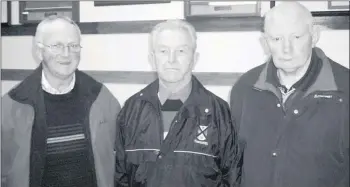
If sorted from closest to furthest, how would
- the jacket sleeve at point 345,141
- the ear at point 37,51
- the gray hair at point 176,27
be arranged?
the jacket sleeve at point 345,141
the gray hair at point 176,27
the ear at point 37,51

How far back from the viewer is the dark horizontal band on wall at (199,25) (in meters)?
1.07

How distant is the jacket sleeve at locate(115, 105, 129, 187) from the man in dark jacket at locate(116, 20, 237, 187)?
3 centimetres

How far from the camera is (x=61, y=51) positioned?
1211mm

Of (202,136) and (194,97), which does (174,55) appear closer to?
(194,97)

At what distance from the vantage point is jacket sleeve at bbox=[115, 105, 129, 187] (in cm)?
119

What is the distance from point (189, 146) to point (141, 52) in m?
0.36

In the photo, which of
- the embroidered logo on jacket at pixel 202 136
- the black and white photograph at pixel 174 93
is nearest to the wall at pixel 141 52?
the black and white photograph at pixel 174 93

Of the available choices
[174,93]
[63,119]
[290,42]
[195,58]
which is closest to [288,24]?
[290,42]

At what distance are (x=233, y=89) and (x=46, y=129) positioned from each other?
653 mm

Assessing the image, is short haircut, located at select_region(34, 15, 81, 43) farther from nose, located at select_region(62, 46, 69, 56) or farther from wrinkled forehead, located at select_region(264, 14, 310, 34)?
wrinkled forehead, located at select_region(264, 14, 310, 34)

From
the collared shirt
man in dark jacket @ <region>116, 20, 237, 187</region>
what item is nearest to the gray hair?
man in dark jacket @ <region>116, 20, 237, 187</region>

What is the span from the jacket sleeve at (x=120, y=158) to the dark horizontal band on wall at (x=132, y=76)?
11 centimetres

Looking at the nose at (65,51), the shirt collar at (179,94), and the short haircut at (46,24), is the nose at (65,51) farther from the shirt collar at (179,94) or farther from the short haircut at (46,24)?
the shirt collar at (179,94)

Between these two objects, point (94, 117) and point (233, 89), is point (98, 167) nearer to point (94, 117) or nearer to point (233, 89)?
point (94, 117)
